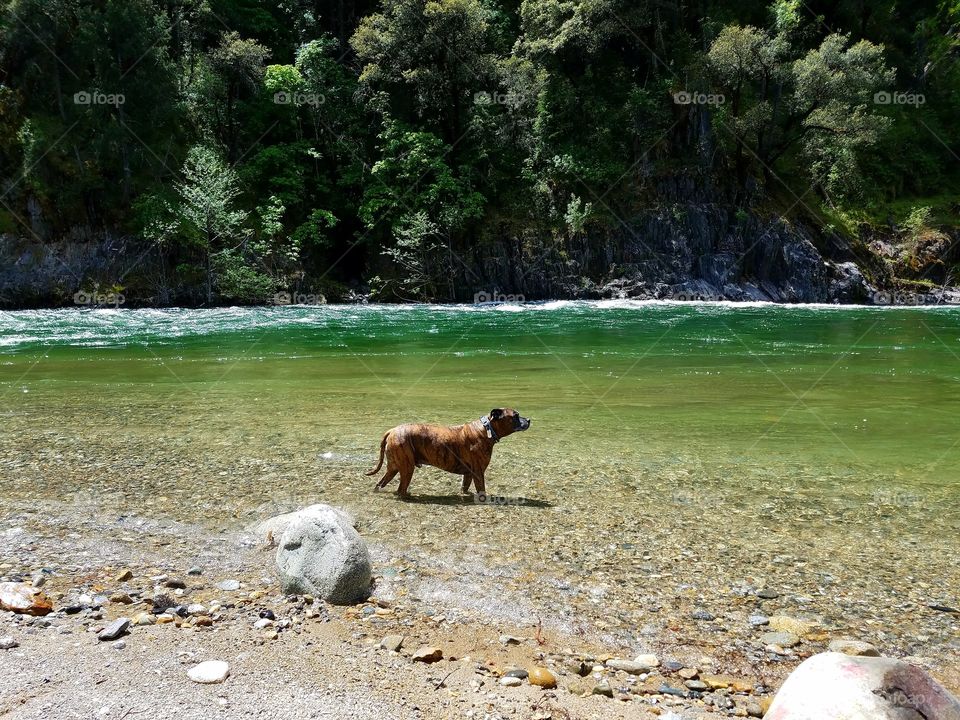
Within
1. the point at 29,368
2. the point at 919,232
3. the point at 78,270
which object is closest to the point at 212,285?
the point at 78,270

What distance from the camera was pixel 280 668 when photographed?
3.27 m

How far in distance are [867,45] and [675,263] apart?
1512 cm

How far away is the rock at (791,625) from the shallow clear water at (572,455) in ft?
0.73

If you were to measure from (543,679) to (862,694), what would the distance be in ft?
4.81

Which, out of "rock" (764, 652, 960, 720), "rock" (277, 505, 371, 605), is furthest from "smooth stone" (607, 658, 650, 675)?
"rock" (277, 505, 371, 605)

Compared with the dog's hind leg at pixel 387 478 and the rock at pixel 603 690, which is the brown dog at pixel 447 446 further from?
the rock at pixel 603 690

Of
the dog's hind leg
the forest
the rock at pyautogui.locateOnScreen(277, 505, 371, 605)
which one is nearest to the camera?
the rock at pyautogui.locateOnScreen(277, 505, 371, 605)

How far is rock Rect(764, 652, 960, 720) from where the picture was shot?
252 cm

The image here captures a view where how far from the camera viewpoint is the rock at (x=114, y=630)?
350cm

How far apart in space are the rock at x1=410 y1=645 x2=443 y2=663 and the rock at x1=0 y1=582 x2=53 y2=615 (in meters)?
2.30

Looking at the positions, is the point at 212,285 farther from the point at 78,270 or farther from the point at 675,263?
the point at 675,263

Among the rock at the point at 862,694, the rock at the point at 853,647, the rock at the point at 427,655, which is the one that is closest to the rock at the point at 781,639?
the rock at the point at 853,647

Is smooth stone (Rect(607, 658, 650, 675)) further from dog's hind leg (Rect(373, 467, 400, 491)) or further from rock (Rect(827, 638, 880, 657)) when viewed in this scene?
dog's hind leg (Rect(373, 467, 400, 491))

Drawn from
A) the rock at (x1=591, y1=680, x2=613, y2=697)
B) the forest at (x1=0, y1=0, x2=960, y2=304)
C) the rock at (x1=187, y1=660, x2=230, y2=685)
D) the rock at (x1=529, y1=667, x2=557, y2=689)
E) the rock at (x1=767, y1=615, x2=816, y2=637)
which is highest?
the forest at (x1=0, y1=0, x2=960, y2=304)
